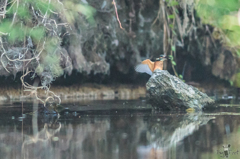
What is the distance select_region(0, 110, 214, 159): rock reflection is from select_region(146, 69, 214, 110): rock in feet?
2.97

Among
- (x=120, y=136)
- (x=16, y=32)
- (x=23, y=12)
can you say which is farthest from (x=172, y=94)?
(x=16, y=32)

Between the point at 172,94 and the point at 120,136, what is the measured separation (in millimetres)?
2711

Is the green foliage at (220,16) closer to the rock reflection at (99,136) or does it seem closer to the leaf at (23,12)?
the leaf at (23,12)

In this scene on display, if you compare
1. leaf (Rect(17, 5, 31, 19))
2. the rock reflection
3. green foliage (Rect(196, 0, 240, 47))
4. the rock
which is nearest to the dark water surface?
the rock reflection

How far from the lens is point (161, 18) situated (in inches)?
389

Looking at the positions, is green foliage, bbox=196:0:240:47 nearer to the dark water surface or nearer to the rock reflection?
the dark water surface

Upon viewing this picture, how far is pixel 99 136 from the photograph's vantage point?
365 centimetres

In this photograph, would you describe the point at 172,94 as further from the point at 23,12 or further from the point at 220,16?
the point at 220,16

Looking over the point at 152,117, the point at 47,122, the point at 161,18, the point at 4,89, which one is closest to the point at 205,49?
the point at 161,18

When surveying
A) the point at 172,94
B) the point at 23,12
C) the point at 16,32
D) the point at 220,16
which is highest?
the point at 220,16

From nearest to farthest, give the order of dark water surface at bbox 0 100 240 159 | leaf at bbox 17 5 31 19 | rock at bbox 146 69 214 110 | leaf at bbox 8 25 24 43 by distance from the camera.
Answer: dark water surface at bbox 0 100 240 159
rock at bbox 146 69 214 110
leaf at bbox 17 5 31 19
leaf at bbox 8 25 24 43

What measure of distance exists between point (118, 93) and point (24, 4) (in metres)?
4.64

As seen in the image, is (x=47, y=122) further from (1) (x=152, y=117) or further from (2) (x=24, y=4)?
(2) (x=24, y=4)

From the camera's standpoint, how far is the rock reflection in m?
2.91
